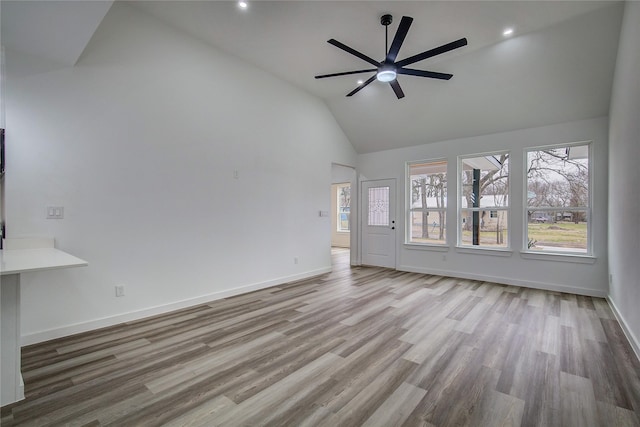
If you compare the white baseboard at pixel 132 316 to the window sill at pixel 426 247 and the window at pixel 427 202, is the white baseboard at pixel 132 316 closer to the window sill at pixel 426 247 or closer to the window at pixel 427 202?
the window sill at pixel 426 247

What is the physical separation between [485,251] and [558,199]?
140 cm

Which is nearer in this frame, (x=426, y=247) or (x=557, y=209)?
(x=557, y=209)

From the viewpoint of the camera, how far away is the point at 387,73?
3334mm

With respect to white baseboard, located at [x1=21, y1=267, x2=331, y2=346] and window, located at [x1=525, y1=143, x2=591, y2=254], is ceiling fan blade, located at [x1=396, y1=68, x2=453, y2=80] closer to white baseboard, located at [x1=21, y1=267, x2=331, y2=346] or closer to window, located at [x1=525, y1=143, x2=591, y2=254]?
window, located at [x1=525, y1=143, x2=591, y2=254]

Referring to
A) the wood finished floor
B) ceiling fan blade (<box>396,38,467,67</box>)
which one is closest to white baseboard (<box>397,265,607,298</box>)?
the wood finished floor

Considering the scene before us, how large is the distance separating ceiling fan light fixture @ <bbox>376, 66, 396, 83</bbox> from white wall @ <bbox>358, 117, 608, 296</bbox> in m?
2.99

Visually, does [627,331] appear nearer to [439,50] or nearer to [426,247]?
[426,247]

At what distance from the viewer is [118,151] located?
3281mm

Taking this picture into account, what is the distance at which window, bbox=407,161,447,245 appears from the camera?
6059 millimetres

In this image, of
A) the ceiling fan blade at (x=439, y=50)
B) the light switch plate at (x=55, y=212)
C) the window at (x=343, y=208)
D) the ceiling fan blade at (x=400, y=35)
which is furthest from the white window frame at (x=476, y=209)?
the light switch plate at (x=55, y=212)

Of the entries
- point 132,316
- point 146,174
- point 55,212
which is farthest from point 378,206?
point 55,212

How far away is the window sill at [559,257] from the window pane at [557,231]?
0.48 ft

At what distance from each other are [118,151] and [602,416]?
468 centimetres

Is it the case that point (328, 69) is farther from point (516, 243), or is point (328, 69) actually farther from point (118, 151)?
point (516, 243)
